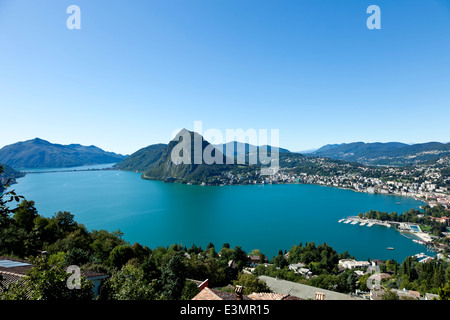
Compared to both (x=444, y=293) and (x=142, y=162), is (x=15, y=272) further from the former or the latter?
(x=142, y=162)

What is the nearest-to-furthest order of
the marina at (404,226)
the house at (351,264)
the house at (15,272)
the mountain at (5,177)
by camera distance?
the mountain at (5,177)
the house at (15,272)
the house at (351,264)
the marina at (404,226)

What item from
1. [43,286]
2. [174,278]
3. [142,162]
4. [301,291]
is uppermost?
[142,162]

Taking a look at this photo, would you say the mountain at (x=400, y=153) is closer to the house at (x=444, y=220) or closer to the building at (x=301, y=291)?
the house at (x=444, y=220)

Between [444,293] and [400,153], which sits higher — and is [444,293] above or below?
below

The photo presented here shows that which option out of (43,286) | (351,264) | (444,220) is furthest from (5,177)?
(444,220)

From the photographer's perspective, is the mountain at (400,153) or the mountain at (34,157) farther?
the mountain at (400,153)

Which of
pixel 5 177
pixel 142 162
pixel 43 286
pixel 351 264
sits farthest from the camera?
pixel 142 162

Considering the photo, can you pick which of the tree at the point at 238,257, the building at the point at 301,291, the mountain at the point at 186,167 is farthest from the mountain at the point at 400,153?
the building at the point at 301,291
